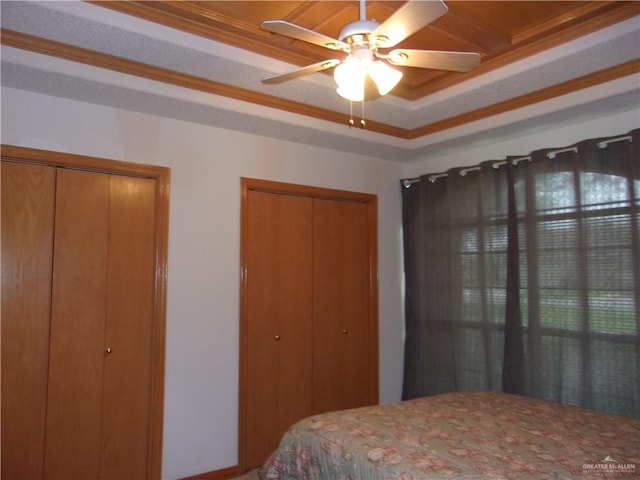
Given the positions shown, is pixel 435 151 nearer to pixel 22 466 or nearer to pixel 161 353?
pixel 161 353

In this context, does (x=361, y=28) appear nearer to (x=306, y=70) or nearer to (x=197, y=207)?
(x=306, y=70)

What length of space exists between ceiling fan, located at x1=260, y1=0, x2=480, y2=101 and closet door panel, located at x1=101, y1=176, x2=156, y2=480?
1.37m

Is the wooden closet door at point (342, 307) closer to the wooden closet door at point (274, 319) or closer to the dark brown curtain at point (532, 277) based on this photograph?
the wooden closet door at point (274, 319)

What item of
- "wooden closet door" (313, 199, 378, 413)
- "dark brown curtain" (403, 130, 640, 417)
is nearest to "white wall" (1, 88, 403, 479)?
"wooden closet door" (313, 199, 378, 413)

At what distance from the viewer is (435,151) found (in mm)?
4027

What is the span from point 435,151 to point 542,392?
202 cm

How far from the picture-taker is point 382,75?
6.61 ft

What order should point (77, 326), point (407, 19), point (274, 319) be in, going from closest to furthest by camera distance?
1. point (407, 19)
2. point (77, 326)
3. point (274, 319)

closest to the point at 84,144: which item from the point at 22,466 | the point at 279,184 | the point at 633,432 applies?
the point at 279,184

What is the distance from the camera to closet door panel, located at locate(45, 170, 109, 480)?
273 cm

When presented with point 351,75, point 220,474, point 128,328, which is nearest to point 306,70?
point 351,75

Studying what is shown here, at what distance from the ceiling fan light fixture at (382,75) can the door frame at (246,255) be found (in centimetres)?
163

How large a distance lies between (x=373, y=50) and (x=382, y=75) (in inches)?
4.9

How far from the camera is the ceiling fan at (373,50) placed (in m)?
1.67
